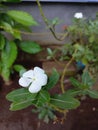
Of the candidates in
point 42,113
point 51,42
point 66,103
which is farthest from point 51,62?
point 66,103

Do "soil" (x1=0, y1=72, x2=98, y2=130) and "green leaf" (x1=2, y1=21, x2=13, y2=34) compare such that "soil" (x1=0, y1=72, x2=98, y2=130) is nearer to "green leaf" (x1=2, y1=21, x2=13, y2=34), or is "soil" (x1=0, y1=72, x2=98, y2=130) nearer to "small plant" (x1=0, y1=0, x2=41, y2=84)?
"small plant" (x1=0, y1=0, x2=41, y2=84)

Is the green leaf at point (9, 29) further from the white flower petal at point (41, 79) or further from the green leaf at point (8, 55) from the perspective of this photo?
the white flower petal at point (41, 79)

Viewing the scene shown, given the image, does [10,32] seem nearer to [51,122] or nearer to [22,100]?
[51,122]

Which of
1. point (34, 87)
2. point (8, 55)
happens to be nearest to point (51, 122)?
point (8, 55)

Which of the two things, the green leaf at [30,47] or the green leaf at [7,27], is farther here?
the green leaf at [30,47]

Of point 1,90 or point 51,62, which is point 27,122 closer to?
point 1,90

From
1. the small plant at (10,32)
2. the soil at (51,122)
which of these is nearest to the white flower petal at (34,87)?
the soil at (51,122)

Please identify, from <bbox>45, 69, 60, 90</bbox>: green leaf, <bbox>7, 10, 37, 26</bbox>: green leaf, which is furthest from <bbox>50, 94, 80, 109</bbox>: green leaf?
<bbox>7, 10, 37, 26</bbox>: green leaf

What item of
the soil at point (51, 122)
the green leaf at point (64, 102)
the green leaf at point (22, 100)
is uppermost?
→ the green leaf at point (22, 100)
